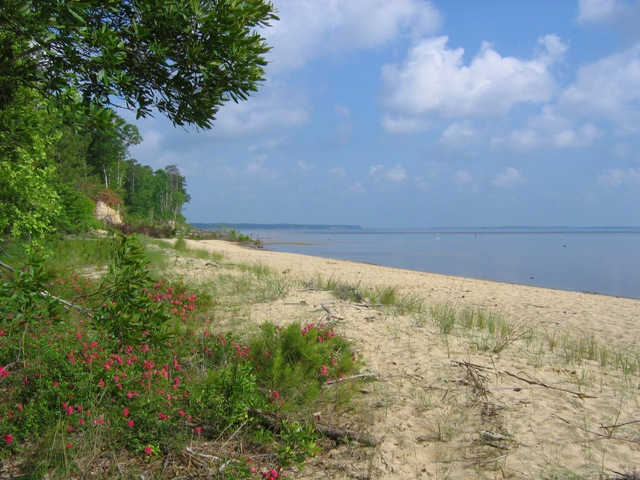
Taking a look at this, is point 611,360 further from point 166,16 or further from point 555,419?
point 166,16

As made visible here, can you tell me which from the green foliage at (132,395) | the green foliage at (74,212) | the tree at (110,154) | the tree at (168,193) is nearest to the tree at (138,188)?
the tree at (168,193)

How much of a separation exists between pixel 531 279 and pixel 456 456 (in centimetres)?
2089

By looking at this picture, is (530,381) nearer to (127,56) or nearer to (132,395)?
(132,395)

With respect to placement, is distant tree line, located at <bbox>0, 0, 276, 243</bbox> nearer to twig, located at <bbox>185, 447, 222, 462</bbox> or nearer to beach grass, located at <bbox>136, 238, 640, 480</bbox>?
twig, located at <bbox>185, 447, 222, 462</bbox>

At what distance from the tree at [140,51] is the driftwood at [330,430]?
2460 millimetres

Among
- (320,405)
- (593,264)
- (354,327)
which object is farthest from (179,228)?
(320,405)

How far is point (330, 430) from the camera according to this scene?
4.03 meters

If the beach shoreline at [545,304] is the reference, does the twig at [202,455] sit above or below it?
below

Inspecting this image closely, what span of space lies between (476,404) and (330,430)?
4.95 ft

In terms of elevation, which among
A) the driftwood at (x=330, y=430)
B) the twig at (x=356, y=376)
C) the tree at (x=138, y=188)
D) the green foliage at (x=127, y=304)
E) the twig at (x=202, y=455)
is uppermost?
the tree at (x=138, y=188)

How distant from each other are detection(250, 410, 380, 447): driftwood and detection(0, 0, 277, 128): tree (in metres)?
2.46

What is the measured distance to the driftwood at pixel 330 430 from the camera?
13.1 ft

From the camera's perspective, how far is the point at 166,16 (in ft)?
8.62

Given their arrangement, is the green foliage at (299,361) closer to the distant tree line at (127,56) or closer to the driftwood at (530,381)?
the driftwood at (530,381)
